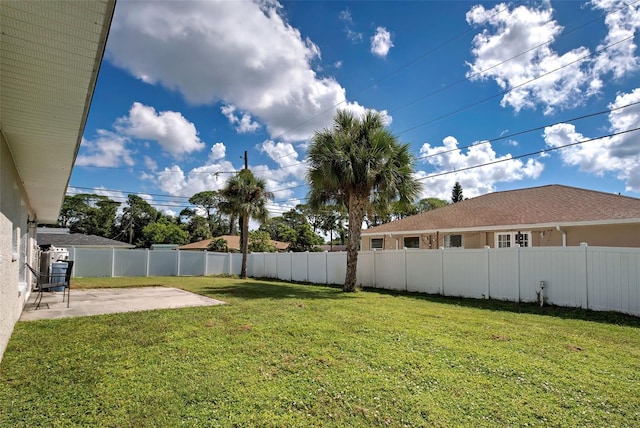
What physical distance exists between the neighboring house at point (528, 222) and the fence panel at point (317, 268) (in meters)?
3.14

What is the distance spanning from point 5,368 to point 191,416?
9.31 ft

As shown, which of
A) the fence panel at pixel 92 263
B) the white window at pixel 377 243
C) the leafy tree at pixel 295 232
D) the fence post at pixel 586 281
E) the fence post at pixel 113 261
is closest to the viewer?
the fence post at pixel 586 281

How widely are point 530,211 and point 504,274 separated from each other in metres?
5.25

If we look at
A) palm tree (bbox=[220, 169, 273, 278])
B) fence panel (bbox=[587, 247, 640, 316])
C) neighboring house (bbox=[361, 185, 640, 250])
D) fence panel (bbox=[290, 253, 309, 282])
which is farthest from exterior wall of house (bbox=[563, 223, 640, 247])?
palm tree (bbox=[220, 169, 273, 278])

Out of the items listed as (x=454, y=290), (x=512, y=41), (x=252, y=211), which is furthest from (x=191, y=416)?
(x=252, y=211)

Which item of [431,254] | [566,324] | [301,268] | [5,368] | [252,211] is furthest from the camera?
[252,211]

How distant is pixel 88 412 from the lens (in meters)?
3.20

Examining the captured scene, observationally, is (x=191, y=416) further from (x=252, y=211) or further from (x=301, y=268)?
(x=252, y=211)

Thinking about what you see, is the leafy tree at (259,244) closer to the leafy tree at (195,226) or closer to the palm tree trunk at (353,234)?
the palm tree trunk at (353,234)

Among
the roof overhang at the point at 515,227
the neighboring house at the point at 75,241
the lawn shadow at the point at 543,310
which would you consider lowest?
the lawn shadow at the point at 543,310

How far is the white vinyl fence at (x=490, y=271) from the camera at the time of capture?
28.2 feet

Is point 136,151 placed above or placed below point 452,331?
above

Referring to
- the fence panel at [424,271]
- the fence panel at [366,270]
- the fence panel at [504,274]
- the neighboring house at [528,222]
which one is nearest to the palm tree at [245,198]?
the neighboring house at [528,222]

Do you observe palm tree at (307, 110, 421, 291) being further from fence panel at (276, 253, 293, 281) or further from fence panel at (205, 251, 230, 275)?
fence panel at (205, 251, 230, 275)
